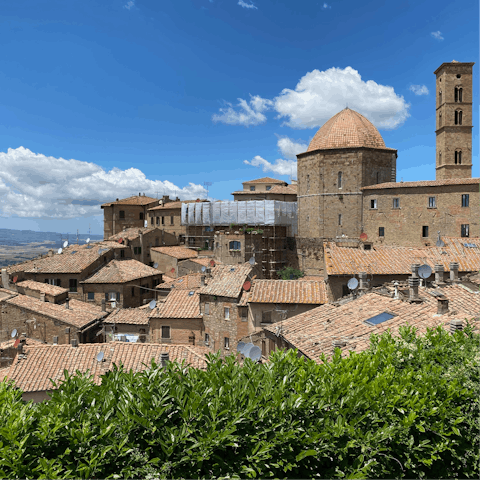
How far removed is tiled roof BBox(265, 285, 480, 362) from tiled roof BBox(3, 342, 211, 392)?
619 centimetres

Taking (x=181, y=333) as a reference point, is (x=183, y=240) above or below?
above

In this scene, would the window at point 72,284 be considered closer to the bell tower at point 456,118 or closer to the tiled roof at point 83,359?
the tiled roof at point 83,359

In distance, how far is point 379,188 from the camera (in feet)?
163

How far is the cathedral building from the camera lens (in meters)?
45.0

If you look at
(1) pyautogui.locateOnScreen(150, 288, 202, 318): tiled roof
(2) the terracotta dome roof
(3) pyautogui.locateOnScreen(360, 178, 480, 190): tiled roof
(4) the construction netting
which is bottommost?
(1) pyautogui.locateOnScreen(150, 288, 202, 318): tiled roof

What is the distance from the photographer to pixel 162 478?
6.22m

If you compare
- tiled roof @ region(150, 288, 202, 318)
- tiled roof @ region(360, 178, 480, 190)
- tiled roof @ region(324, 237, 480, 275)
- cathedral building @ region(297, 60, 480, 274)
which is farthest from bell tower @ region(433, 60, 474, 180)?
tiled roof @ region(150, 288, 202, 318)

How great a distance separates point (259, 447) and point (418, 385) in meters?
3.54

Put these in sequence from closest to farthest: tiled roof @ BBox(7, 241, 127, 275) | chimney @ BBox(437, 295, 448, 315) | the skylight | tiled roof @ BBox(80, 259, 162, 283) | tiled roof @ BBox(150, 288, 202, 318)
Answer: chimney @ BBox(437, 295, 448, 315) < the skylight < tiled roof @ BBox(150, 288, 202, 318) < tiled roof @ BBox(80, 259, 162, 283) < tiled roof @ BBox(7, 241, 127, 275)

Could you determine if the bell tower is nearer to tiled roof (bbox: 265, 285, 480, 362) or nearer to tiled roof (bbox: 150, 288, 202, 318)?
tiled roof (bbox: 150, 288, 202, 318)

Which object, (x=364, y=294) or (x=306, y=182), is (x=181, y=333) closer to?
(x=364, y=294)

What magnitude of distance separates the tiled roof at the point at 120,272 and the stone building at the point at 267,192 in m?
25.6

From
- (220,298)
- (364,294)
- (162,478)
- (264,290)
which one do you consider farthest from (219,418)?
(220,298)

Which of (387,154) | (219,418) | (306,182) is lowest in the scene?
(219,418)
